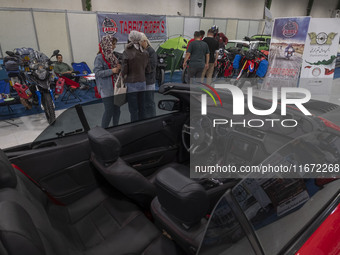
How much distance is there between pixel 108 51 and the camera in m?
3.51

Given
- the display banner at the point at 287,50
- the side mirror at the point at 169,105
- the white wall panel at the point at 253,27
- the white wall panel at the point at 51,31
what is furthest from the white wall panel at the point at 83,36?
the white wall panel at the point at 253,27

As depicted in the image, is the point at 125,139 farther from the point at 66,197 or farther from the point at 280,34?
the point at 280,34

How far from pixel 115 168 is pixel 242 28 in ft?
42.8

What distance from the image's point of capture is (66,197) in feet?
7.04

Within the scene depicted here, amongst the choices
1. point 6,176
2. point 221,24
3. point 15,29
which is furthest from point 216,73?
point 6,176

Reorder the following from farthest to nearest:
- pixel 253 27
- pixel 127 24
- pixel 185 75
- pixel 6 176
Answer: pixel 253 27 → pixel 127 24 → pixel 185 75 → pixel 6 176

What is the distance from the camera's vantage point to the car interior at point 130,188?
1.13m

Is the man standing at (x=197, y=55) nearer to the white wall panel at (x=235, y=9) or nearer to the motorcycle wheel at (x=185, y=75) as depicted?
the motorcycle wheel at (x=185, y=75)

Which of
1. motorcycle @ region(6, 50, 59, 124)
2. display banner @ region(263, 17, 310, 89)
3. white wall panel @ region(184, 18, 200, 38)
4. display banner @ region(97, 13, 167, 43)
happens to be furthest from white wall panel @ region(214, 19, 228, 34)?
motorcycle @ region(6, 50, 59, 124)

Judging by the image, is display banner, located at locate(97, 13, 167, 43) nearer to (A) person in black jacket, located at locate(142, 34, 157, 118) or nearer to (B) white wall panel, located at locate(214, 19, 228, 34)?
(B) white wall panel, located at locate(214, 19, 228, 34)

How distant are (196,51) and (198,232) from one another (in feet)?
16.0

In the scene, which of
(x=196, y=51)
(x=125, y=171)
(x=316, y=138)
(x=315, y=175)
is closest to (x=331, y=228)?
(x=315, y=175)

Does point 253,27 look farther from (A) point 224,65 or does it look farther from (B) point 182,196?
(B) point 182,196

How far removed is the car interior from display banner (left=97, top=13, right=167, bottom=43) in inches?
258
